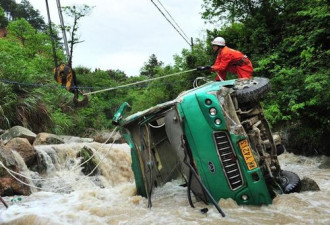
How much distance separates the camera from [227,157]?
12.2ft

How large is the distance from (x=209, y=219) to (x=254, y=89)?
5.43ft

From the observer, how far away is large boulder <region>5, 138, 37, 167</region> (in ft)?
24.8

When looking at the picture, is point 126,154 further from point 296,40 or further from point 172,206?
point 296,40

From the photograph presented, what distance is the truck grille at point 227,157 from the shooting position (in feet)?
12.2

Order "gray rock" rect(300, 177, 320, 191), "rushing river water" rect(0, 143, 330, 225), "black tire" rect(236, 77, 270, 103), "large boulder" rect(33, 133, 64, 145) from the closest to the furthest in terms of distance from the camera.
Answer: "rushing river water" rect(0, 143, 330, 225) < "black tire" rect(236, 77, 270, 103) < "gray rock" rect(300, 177, 320, 191) < "large boulder" rect(33, 133, 64, 145)

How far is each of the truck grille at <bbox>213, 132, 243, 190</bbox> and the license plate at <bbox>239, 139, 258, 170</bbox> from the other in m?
0.11

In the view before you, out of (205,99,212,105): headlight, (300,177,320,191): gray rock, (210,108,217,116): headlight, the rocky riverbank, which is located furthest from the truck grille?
the rocky riverbank

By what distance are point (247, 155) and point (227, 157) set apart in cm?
22

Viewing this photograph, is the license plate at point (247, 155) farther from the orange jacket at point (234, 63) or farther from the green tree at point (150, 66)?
the green tree at point (150, 66)

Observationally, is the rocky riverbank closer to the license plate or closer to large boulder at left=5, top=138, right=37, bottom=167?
large boulder at left=5, top=138, right=37, bottom=167

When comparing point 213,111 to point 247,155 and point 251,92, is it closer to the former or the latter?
point 247,155

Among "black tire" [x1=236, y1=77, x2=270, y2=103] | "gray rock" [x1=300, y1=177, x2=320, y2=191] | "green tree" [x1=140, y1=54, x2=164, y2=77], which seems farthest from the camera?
"green tree" [x1=140, y1=54, x2=164, y2=77]

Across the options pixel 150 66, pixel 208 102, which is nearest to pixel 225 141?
pixel 208 102

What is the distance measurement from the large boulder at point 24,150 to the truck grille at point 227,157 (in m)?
5.36
